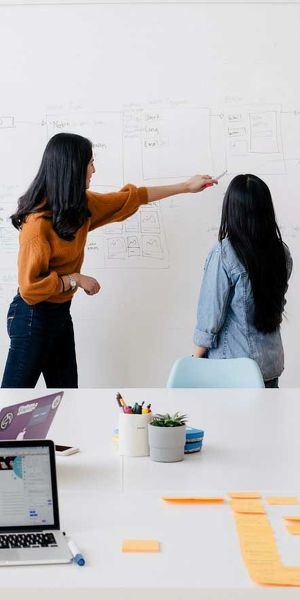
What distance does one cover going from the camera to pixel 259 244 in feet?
10.7

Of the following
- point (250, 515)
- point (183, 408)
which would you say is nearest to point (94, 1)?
point (183, 408)

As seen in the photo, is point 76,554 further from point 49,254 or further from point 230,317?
point 49,254

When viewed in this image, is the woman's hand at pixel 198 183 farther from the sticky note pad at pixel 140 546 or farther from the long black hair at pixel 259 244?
the sticky note pad at pixel 140 546

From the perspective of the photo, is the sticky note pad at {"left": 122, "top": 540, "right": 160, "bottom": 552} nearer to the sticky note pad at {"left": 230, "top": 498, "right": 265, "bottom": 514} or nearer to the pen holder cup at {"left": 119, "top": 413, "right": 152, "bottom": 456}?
the sticky note pad at {"left": 230, "top": 498, "right": 265, "bottom": 514}

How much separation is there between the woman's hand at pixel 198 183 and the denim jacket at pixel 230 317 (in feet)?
2.40

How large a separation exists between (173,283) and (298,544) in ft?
9.25

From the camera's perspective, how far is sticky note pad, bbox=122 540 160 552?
52.8 inches

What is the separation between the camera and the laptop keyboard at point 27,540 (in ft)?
4.41

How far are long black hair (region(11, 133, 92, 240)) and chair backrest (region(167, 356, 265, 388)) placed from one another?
0.82 metres

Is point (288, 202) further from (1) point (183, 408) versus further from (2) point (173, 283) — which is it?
(1) point (183, 408)

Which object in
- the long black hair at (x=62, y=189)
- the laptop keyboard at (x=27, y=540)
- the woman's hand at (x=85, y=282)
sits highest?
the long black hair at (x=62, y=189)

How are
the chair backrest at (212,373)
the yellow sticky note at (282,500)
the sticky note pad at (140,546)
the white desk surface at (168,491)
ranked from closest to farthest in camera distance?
the white desk surface at (168,491) < the sticky note pad at (140,546) < the yellow sticky note at (282,500) < the chair backrest at (212,373)

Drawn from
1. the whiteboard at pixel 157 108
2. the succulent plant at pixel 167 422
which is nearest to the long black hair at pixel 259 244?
the whiteboard at pixel 157 108

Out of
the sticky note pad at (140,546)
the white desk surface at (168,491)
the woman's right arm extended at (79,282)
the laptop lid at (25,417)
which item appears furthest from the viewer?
the woman's right arm extended at (79,282)
